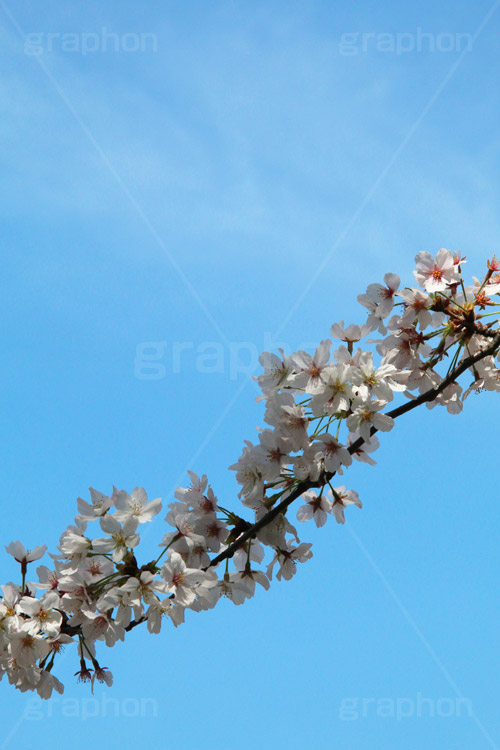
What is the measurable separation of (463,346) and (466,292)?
235 millimetres

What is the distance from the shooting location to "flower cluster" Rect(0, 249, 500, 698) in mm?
2668

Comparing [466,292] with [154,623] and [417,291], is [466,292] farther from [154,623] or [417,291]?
[154,623]

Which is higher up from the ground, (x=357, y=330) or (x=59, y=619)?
(x=357, y=330)

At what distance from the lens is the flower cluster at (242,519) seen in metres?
2.67

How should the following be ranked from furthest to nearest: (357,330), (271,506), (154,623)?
1. (357,330)
2. (271,506)
3. (154,623)

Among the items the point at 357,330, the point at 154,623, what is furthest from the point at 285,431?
the point at 154,623

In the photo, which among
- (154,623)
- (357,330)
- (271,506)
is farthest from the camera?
(357,330)

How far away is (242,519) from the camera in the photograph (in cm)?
281

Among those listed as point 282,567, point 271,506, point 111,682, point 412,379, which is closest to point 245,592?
point 282,567

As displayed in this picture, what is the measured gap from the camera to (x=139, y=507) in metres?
2.78

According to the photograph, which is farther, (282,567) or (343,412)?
(282,567)

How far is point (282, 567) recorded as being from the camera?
3.10 m

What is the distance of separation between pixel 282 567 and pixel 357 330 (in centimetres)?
105

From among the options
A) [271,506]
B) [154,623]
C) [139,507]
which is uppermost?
[139,507]
